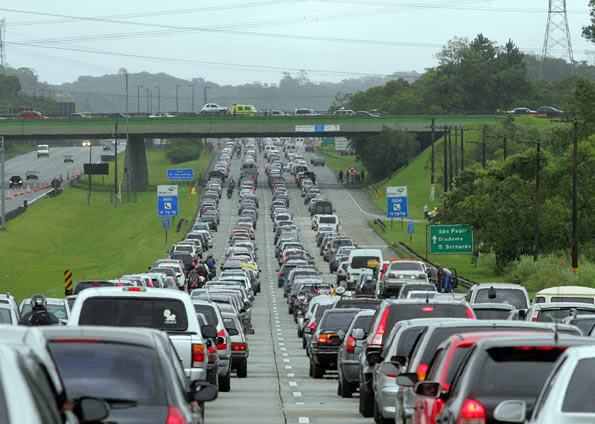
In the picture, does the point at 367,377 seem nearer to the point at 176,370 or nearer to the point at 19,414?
the point at 176,370

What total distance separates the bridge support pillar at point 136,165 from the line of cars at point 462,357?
108126 millimetres

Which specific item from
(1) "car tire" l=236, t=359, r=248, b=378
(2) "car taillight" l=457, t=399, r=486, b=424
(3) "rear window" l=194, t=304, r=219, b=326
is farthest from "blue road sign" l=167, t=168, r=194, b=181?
(2) "car taillight" l=457, t=399, r=486, b=424

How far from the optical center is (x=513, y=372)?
12469 millimetres

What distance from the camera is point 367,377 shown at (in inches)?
880

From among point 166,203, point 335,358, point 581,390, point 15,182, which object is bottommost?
point 15,182

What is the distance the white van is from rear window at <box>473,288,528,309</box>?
1265 inches

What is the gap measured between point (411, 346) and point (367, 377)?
313cm

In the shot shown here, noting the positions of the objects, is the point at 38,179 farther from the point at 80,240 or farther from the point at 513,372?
the point at 513,372

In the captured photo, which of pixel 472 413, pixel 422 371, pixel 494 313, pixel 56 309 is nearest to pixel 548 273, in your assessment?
pixel 56 309

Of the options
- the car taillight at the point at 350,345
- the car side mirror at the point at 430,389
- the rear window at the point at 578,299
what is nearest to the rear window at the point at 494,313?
the rear window at the point at 578,299

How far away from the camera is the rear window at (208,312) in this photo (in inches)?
1111

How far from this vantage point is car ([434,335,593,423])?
1216 cm

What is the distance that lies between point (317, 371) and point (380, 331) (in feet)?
29.7

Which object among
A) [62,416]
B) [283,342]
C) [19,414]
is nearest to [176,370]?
[62,416]
